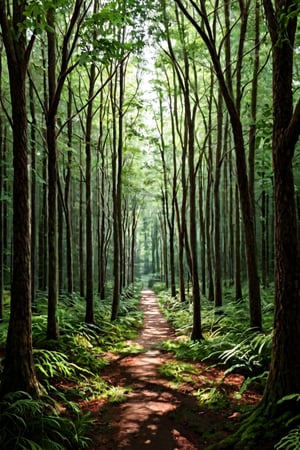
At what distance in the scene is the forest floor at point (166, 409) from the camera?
4.57 meters

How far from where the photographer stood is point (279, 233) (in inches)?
166

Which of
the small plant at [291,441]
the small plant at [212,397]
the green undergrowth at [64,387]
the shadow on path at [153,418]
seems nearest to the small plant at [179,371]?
the shadow on path at [153,418]

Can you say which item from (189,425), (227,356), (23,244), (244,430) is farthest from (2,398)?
(227,356)

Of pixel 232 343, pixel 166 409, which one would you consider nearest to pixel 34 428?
pixel 166 409

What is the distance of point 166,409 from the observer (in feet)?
18.1

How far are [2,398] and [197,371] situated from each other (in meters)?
3.92

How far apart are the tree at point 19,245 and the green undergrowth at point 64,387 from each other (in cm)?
31

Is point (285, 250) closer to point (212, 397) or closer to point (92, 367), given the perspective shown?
point (212, 397)

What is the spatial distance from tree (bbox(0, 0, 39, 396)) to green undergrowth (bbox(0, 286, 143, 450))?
0.31m

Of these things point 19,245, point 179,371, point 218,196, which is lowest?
point 179,371

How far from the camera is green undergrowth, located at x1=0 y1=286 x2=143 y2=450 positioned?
4.24 meters

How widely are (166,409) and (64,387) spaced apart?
1.89 m

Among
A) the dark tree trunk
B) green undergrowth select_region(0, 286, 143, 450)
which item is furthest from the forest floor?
the dark tree trunk

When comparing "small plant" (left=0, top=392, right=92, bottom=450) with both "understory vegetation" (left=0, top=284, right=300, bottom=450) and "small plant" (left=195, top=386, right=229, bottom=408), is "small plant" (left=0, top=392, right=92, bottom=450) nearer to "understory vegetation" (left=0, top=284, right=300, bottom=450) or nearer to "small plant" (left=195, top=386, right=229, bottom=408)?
"understory vegetation" (left=0, top=284, right=300, bottom=450)
